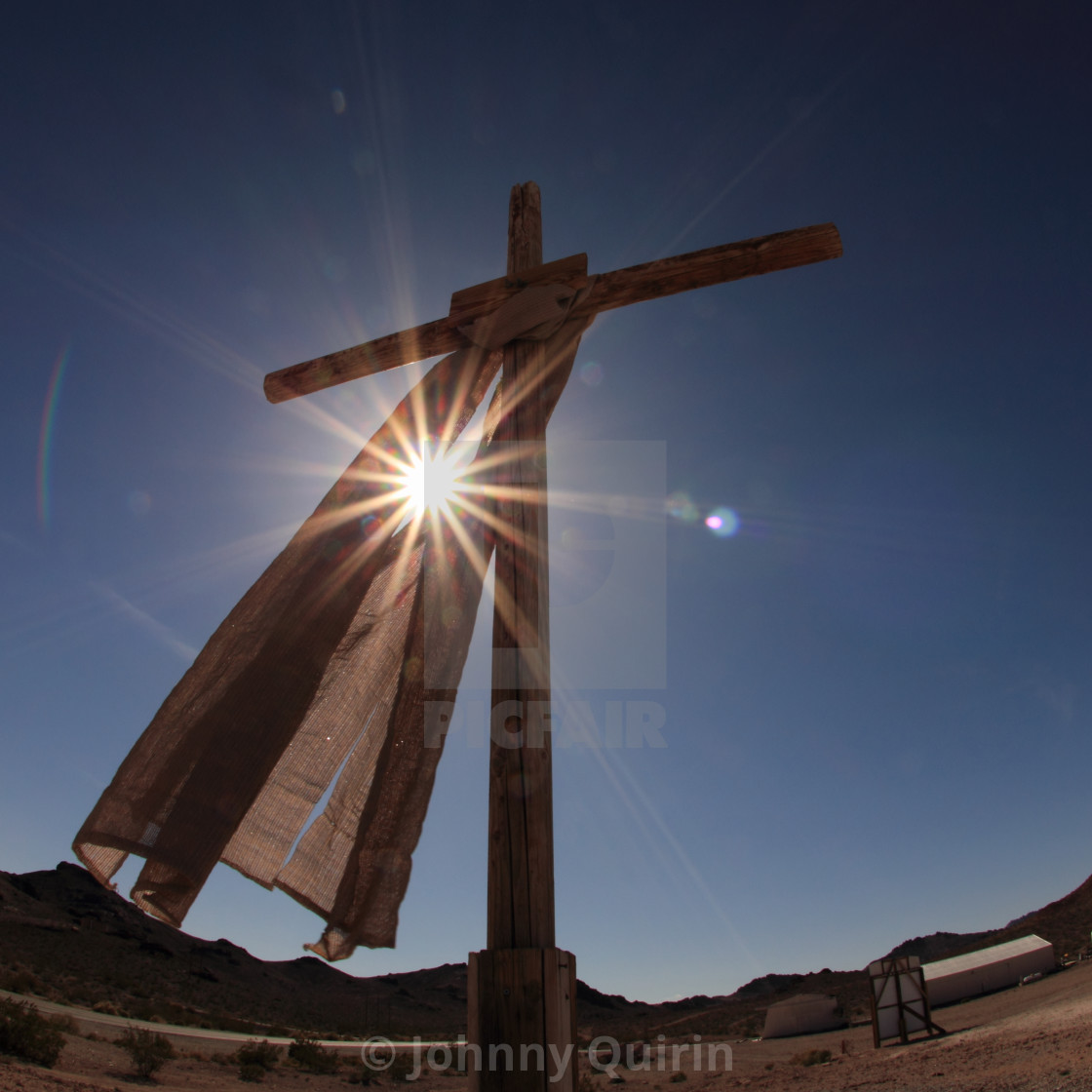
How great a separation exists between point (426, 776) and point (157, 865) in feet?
2.37

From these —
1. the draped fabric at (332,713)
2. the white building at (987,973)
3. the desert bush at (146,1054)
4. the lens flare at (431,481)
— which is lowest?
the desert bush at (146,1054)

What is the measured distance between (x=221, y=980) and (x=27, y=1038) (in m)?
46.9

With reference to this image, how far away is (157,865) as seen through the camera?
1839mm

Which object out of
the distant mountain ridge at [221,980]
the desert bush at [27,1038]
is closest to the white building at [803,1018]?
the distant mountain ridge at [221,980]

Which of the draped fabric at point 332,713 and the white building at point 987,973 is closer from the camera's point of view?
the draped fabric at point 332,713

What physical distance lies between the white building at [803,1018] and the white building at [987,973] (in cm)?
490

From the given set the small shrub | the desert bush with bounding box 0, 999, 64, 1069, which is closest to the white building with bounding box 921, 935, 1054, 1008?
the small shrub

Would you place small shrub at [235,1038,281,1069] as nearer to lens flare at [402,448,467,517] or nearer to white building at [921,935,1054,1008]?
lens flare at [402,448,467,517]

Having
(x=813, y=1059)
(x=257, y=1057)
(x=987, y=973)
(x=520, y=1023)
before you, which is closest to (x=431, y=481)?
(x=520, y=1023)

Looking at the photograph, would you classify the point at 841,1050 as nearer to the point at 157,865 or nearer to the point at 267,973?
the point at 157,865

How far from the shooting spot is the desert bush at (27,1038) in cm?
1307

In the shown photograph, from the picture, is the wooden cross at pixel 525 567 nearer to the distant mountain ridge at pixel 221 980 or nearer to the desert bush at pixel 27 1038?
the desert bush at pixel 27 1038

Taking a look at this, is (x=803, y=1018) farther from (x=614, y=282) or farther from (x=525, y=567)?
(x=614, y=282)

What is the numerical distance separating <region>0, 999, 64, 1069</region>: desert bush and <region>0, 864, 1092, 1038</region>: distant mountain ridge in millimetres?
16864
